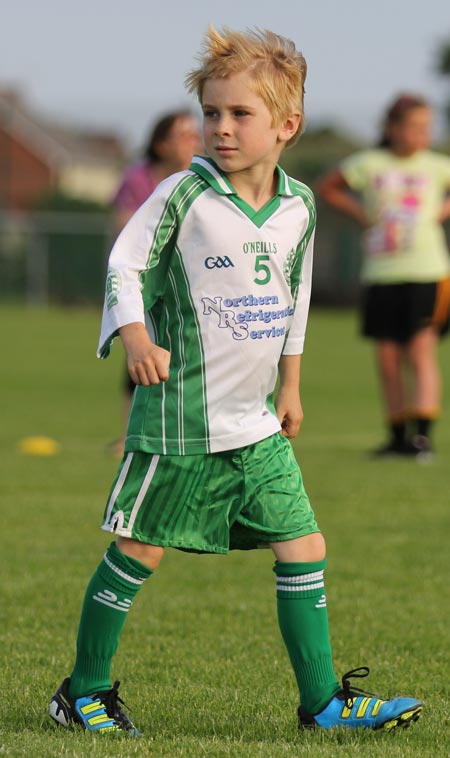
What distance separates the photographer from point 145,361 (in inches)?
130

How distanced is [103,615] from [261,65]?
1.48 m

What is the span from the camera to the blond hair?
354 cm

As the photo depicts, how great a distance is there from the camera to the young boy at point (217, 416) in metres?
3.52

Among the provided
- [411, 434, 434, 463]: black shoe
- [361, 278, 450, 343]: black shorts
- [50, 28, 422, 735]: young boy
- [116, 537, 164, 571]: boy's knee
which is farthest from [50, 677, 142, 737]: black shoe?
[361, 278, 450, 343]: black shorts

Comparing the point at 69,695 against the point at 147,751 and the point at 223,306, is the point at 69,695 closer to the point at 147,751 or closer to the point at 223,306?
the point at 147,751

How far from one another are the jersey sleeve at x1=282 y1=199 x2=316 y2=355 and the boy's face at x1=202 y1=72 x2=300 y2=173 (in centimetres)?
27

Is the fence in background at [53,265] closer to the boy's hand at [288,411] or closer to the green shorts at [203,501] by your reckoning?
the boy's hand at [288,411]

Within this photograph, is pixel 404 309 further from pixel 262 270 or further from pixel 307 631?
pixel 307 631

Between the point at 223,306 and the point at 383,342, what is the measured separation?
6.01m

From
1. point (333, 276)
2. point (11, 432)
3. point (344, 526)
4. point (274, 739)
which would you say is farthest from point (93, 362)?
point (333, 276)

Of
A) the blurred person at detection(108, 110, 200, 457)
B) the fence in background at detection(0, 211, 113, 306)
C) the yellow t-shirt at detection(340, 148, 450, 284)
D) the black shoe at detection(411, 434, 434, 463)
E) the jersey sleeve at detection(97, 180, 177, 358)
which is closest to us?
the jersey sleeve at detection(97, 180, 177, 358)

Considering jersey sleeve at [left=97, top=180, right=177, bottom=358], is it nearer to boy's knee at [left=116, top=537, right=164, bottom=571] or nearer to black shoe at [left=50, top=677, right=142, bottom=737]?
boy's knee at [left=116, top=537, right=164, bottom=571]

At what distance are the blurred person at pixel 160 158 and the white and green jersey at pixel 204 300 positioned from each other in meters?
4.57

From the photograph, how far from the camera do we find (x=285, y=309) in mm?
3723
